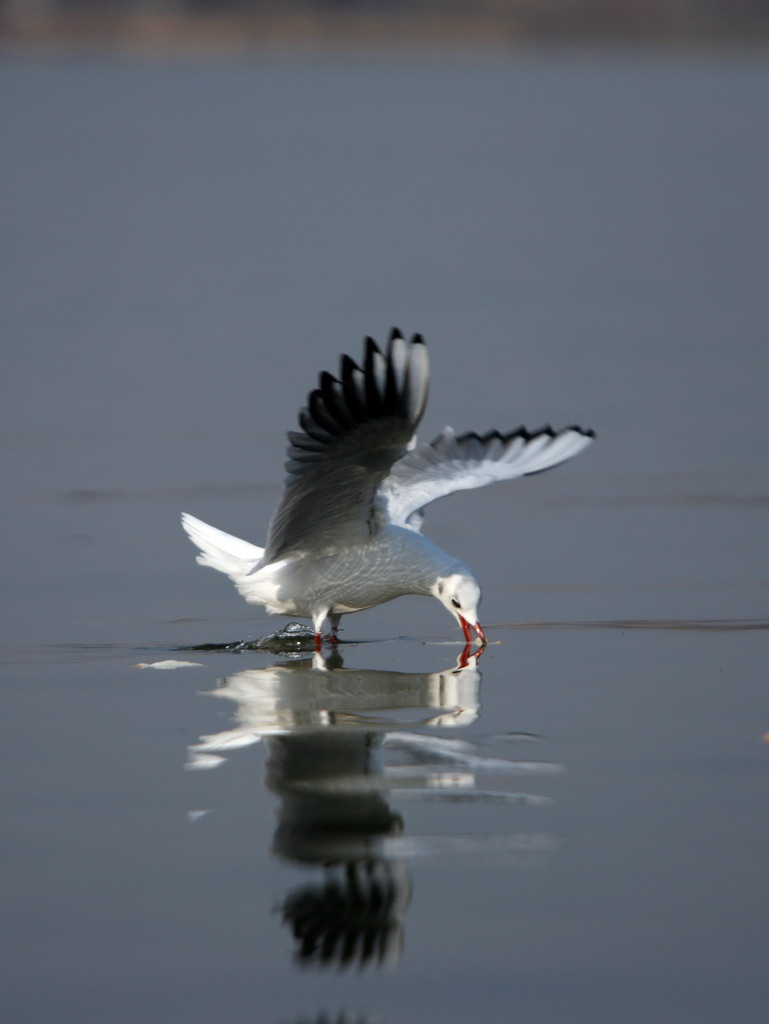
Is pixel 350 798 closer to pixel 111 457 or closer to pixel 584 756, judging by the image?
pixel 584 756

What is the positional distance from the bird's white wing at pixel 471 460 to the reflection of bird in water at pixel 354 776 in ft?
4.49

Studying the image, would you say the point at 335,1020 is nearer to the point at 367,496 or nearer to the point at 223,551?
the point at 367,496

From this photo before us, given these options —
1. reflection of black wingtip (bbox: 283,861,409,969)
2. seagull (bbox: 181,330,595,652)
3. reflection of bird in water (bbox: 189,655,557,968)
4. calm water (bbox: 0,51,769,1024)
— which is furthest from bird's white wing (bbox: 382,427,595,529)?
reflection of black wingtip (bbox: 283,861,409,969)

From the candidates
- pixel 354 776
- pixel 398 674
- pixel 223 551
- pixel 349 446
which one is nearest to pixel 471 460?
pixel 223 551

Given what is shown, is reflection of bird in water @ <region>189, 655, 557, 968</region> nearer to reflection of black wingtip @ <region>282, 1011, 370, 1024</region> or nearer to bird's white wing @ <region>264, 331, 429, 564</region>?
reflection of black wingtip @ <region>282, 1011, 370, 1024</region>

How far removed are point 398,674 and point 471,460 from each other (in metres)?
2.01

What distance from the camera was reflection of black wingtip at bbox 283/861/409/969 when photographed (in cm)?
457

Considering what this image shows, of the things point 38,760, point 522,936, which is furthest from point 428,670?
point 522,936

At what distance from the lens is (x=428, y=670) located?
7.38 m

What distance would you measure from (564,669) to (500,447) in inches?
83.5

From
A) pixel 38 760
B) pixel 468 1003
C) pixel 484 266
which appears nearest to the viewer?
pixel 468 1003

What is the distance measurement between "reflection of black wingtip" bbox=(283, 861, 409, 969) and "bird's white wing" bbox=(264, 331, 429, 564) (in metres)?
2.07

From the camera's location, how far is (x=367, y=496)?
7484 mm

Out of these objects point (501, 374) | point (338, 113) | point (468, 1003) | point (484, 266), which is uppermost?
point (338, 113)
